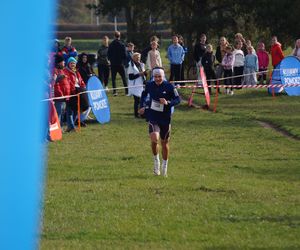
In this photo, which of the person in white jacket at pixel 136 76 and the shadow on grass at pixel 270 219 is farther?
the person in white jacket at pixel 136 76

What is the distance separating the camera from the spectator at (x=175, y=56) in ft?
91.8

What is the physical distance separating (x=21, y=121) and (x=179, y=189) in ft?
30.0

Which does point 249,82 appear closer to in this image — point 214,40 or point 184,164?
point 214,40

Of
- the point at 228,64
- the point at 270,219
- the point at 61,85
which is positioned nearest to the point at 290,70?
the point at 228,64

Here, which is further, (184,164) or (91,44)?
(91,44)

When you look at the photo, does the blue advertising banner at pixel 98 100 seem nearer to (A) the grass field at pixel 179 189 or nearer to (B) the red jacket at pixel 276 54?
(A) the grass field at pixel 179 189

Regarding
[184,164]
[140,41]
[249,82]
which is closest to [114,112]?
[249,82]

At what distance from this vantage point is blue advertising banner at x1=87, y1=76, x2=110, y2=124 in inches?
770

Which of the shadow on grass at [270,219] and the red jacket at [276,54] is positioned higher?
the red jacket at [276,54]

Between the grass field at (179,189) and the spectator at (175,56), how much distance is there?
8.06 m

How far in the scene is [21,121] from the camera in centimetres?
155

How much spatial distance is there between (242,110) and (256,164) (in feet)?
32.0

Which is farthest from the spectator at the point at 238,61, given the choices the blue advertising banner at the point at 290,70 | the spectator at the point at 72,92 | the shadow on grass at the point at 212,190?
the shadow on grass at the point at 212,190

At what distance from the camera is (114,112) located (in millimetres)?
22984
